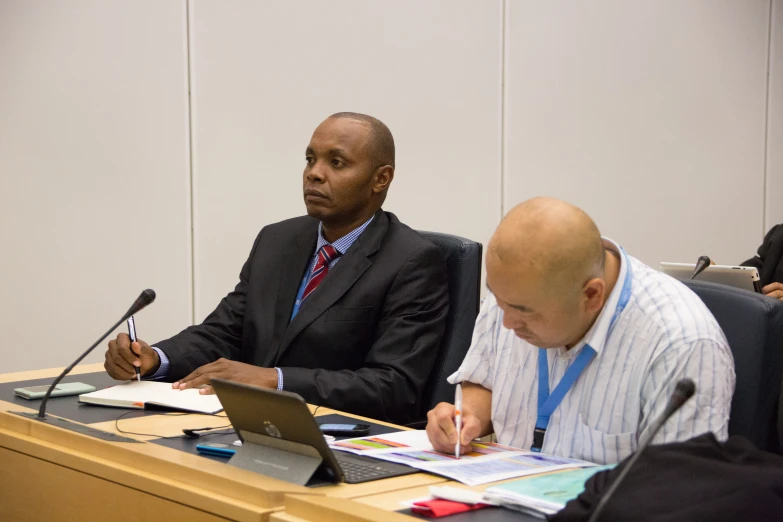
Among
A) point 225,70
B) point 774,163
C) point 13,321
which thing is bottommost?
point 13,321

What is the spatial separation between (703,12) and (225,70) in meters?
3.30

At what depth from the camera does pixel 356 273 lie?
289 centimetres

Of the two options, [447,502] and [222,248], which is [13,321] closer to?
[222,248]

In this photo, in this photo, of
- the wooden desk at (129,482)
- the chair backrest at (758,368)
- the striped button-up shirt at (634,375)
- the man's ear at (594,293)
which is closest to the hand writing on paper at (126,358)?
the wooden desk at (129,482)

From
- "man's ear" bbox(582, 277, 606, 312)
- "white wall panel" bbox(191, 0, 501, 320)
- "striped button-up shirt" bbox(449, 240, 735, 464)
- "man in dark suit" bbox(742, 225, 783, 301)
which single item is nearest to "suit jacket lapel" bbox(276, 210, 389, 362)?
"striped button-up shirt" bbox(449, 240, 735, 464)

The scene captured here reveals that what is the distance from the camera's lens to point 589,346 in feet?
6.34

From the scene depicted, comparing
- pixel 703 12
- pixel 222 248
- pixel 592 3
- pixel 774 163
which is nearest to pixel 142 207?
pixel 222 248

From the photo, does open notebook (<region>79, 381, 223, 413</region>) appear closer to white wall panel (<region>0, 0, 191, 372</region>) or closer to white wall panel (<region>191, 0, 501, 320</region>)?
white wall panel (<region>0, 0, 191, 372</region>)

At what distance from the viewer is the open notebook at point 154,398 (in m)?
2.40

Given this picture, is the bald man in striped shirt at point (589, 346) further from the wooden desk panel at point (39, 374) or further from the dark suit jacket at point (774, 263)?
the dark suit jacket at point (774, 263)

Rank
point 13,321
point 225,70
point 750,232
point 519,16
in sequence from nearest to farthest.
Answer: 1. point 13,321
2. point 225,70
3. point 519,16
4. point 750,232

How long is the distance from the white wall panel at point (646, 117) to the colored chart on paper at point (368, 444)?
3389mm

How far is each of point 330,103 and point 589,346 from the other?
301cm

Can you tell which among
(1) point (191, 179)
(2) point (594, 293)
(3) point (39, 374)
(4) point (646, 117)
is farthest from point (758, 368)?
(4) point (646, 117)
